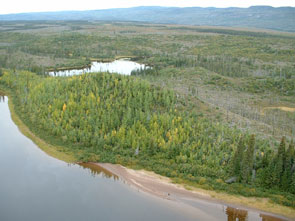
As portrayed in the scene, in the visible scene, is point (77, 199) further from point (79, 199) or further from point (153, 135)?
point (153, 135)

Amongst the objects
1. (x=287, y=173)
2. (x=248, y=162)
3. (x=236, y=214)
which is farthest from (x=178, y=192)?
(x=287, y=173)

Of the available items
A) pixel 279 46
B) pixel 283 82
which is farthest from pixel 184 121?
pixel 279 46

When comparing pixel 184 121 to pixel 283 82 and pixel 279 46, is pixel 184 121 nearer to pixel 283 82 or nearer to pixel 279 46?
pixel 283 82

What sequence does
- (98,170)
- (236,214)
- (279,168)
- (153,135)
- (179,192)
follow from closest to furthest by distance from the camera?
(236,214)
(279,168)
(179,192)
(98,170)
(153,135)

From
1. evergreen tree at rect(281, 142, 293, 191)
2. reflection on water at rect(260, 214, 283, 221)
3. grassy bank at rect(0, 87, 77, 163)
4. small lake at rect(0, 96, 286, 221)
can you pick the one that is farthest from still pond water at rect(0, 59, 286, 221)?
evergreen tree at rect(281, 142, 293, 191)

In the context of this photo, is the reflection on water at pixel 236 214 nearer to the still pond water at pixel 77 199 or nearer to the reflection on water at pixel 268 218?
the still pond water at pixel 77 199
